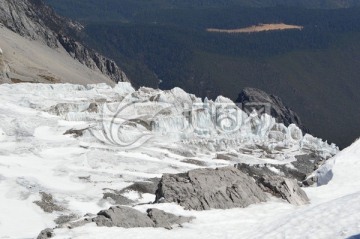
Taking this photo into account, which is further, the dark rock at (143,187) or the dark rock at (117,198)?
the dark rock at (143,187)

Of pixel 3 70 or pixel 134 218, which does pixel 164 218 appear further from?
pixel 3 70

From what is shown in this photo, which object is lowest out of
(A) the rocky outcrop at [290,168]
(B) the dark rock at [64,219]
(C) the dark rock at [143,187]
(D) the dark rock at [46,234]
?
(B) the dark rock at [64,219]

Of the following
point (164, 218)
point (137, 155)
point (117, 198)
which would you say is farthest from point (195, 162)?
point (164, 218)

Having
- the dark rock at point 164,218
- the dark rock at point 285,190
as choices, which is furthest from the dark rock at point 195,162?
the dark rock at point 164,218

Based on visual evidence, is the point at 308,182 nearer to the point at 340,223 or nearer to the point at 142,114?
the point at 340,223

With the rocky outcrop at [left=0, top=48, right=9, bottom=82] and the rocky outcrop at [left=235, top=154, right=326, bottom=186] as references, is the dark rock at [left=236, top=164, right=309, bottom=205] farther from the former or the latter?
the rocky outcrop at [left=0, top=48, right=9, bottom=82]

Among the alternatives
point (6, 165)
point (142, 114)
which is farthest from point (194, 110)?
point (6, 165)

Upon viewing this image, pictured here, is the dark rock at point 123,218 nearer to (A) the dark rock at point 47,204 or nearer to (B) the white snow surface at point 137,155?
(B) the white snow surface at point 137,155

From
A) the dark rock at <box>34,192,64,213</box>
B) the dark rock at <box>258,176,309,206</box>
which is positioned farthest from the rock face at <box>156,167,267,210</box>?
the dark rock at <box>34,192,64,213</box>
